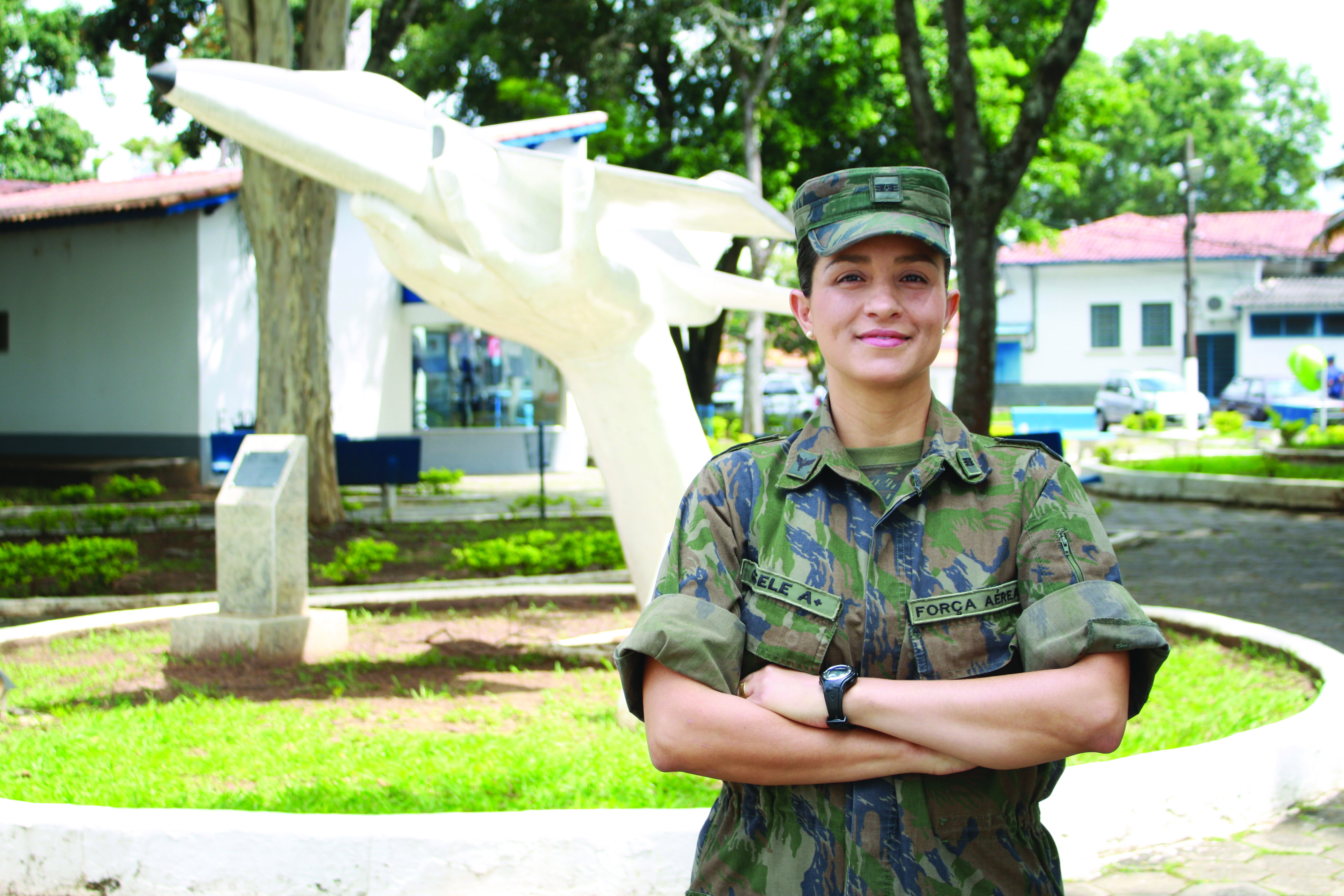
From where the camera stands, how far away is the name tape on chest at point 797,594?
1.62m

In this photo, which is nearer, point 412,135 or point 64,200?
point 412,135

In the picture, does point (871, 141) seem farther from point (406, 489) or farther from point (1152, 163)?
point (1152, 163)

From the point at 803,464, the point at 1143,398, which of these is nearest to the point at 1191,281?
the point at 1143,398

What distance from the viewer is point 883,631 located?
64.4 inches

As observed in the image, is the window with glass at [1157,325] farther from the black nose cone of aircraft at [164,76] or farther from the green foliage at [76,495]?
the black nose cone of aircraft at [164,76]

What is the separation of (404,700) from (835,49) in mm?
17200

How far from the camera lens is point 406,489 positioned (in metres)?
16.5

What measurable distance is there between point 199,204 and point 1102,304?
29622 mm

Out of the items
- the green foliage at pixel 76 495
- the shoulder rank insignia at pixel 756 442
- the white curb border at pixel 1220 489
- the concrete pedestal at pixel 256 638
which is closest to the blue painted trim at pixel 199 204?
the green foliage at pixel 76 495

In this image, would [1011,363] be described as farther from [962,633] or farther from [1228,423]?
[962,633]

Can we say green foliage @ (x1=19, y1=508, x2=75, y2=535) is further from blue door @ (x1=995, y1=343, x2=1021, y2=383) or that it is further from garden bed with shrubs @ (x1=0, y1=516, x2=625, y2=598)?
blue door @ (x1=995, y1=343, x2=1021, y2=383)

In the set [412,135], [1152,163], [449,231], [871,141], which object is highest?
[1152,163]

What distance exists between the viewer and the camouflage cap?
5.41 feet

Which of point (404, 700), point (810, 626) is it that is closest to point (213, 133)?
point (404, 700)
